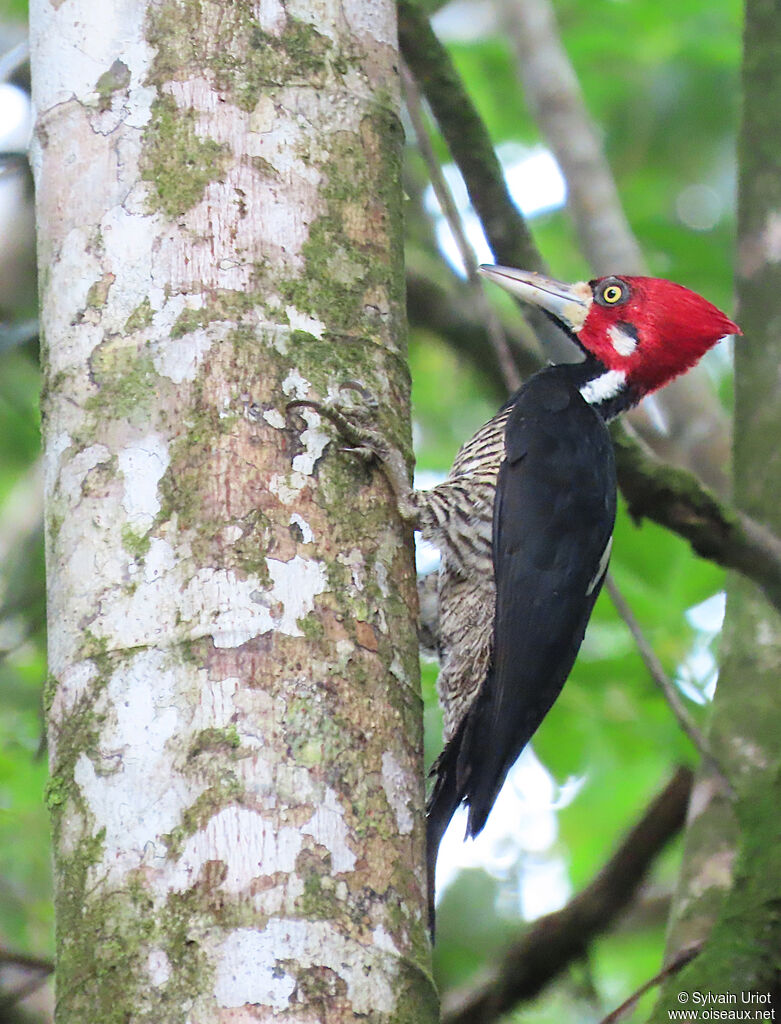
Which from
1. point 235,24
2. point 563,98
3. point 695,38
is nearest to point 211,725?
point 235,24

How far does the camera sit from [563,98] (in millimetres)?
4535

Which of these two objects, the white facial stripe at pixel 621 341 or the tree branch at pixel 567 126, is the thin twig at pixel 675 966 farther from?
the tree branch at pixel 567 126

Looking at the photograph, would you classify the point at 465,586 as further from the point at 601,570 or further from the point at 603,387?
the point at 603,387

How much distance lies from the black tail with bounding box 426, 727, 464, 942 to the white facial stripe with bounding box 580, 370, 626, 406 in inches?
43.9

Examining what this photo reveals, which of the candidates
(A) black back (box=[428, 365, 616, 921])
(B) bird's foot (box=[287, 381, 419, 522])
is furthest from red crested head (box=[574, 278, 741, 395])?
(B) bird's foot (box=[287, 381, 419, 522])

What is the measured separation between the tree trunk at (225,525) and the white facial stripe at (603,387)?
4.39ft

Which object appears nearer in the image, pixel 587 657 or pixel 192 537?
pixel 192 537

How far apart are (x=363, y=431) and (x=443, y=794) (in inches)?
39.4

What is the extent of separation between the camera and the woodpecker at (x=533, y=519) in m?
2.88

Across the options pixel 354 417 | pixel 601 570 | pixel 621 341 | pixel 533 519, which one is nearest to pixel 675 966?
pixel 601 570

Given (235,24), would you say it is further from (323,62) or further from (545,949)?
(545,949)

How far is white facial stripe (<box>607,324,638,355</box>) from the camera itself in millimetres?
3707

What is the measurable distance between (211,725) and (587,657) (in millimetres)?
2238

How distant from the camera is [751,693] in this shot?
11.2 feet
